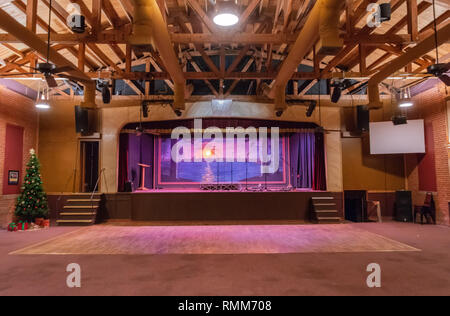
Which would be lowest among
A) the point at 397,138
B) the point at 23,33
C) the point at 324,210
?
the point at 324,210

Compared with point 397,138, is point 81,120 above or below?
above

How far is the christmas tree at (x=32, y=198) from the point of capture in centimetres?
830

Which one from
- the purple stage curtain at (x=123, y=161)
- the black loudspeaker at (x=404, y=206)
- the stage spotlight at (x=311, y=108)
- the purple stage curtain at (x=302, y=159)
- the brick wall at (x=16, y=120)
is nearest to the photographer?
the brick wall at (x=16, y=120)

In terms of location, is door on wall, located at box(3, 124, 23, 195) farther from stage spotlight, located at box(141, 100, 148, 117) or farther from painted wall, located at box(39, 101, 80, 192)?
stage spotlight, located at box(141, 100, 148, 117)

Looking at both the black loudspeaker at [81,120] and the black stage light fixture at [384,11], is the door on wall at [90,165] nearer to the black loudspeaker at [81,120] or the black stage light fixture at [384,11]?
the black loudspeaker at [81,120]

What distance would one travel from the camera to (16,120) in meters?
8.98

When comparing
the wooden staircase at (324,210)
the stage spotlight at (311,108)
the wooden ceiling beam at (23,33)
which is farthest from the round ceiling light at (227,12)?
the wooden staircase at (324,210)

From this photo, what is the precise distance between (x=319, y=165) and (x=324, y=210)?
175 centimetres

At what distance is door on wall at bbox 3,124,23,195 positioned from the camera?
8.62 m

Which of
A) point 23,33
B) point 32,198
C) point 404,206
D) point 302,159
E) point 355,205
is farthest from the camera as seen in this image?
point 302,159

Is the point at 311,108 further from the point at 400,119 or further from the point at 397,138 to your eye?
the point at 397,138

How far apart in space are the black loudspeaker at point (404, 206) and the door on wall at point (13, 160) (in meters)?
12.5

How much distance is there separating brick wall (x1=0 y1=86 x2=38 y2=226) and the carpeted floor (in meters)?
2.82

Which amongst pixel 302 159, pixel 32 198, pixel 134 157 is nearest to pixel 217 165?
pixel 134 157
